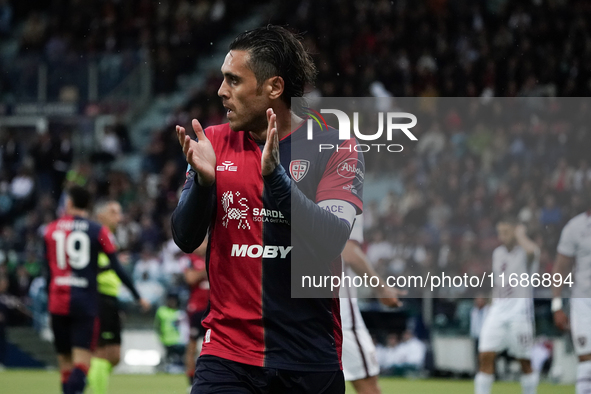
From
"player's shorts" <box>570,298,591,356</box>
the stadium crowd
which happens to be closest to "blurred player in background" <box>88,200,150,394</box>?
the stadium crowd

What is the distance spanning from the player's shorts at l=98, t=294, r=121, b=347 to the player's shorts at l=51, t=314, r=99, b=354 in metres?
1.00

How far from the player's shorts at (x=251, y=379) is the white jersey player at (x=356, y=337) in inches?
111

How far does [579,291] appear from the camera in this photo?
7148mm

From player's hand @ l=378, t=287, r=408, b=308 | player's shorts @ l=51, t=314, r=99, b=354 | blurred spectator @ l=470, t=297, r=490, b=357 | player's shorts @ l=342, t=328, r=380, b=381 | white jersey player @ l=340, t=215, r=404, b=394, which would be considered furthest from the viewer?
blurred spectator @ l=470, t=297, r=490, b=357

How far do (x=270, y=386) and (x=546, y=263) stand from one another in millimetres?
9198

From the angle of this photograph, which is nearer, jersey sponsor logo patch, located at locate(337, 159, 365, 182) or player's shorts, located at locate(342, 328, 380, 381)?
jersey sponsor logo patch, located at locate(337, 159, 365, 182)

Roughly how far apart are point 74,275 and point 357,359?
3.29 metres

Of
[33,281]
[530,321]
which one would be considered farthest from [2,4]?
[530,321]

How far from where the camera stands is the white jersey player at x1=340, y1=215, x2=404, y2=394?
5.90m

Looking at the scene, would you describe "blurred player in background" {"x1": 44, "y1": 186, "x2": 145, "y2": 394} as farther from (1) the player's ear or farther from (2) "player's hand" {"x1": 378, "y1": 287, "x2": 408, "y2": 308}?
(1) the player's ear

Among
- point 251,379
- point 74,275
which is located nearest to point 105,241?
point 74,275

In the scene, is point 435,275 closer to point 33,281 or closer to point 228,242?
Answer: point 33,281

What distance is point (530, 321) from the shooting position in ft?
29.1

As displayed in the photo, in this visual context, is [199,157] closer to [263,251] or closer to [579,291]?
[263,251]
